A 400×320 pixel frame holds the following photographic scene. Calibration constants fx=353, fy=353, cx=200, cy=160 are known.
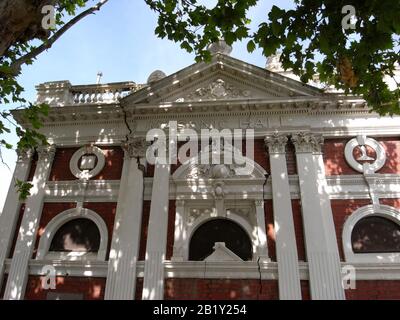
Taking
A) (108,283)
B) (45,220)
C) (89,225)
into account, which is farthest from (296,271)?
(45,220)

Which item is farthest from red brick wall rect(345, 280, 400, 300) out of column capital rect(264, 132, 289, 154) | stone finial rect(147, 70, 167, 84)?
stone finial rect(147, 70, 167, 84)

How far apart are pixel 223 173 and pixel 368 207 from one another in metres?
4.20

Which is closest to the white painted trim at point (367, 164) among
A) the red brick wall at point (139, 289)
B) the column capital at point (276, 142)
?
the column capital at point (276, 142)

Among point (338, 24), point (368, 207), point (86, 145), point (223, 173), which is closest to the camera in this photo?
point (338, 24)

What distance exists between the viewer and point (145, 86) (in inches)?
487

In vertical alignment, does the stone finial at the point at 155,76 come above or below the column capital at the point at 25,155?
above

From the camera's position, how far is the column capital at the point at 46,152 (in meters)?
11.9

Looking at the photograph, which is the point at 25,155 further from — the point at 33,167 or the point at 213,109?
the point at 213,109

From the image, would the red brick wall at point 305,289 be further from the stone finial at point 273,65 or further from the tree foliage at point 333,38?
the stone finial at point 273,65

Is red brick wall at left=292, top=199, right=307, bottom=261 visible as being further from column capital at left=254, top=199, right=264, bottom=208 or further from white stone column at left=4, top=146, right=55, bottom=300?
white stone column at left=4, top=146, right=55, bottom=300

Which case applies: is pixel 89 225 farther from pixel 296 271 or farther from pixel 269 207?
pixel 296 271

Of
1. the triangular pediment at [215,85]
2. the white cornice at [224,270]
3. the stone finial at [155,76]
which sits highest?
the stone finial at [155,76]

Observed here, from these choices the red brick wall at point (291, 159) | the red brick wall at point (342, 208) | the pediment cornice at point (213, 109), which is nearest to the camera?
the red brick wall at point (342, 208)

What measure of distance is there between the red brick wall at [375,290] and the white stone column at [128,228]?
5746 millimetres
